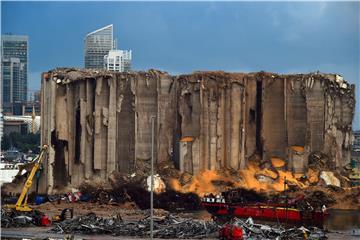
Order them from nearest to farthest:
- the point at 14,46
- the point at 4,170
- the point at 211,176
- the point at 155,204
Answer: the point at 155,204 → the point at 211,176 → the point at 4,170 → the point at 14,46

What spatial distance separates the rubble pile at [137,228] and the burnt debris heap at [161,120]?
21227 mm

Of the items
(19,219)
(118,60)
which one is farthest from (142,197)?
(118,60)

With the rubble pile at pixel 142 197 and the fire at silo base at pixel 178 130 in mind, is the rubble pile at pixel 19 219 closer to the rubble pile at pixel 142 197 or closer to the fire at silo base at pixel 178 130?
the rubble pile at pixel 142 197

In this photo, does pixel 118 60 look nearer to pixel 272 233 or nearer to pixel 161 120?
pixel 161 120

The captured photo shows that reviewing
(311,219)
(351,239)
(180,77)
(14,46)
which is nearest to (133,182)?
(180,77)

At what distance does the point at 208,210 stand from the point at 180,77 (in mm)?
13752

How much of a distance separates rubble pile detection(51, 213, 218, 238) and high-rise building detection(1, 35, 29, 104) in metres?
123

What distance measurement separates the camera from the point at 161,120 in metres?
67.4

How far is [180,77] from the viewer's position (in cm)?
6756

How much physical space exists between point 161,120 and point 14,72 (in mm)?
115052

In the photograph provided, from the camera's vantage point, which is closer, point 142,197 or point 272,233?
point 272,233

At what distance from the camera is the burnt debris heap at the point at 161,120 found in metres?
66.6

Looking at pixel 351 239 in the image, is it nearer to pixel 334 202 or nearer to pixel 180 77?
pixel 334 202

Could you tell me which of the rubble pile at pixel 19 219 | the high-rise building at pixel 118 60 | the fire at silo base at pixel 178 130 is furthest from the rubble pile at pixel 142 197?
the high-rise building at pixel 118 60
